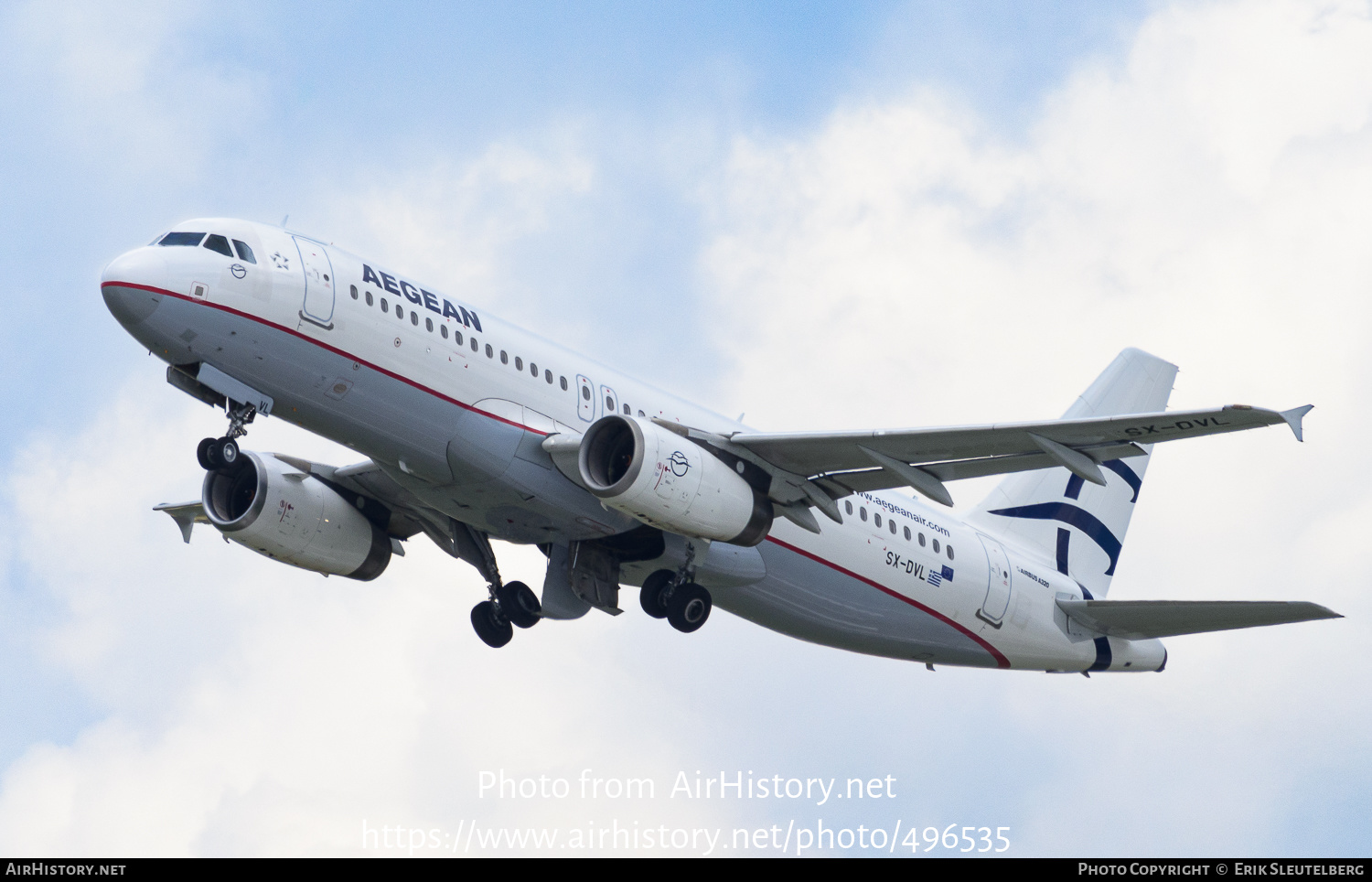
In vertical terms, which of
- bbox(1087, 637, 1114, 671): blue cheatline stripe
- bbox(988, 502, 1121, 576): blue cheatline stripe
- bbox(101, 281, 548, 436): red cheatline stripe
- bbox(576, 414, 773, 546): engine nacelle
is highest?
Answer: bbox(988, 502, 1121, 576): blue cheatline stripe

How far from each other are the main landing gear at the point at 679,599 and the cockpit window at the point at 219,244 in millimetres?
9101

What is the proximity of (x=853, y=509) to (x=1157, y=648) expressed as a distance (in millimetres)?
8729

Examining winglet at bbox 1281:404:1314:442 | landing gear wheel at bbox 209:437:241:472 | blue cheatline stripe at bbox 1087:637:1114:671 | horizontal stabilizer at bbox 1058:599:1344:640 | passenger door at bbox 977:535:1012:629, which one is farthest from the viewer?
blue cheatline stripe at bbox 1087:637:1114:671

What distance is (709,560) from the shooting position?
91.0 feet

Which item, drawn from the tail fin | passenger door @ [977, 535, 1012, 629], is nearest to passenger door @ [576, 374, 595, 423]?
passenger door @ [977, 535, 1012, 629]

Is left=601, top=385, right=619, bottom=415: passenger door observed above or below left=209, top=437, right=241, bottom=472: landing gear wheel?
above

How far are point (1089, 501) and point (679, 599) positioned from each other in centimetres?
1263

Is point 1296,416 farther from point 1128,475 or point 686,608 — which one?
point 1128,475

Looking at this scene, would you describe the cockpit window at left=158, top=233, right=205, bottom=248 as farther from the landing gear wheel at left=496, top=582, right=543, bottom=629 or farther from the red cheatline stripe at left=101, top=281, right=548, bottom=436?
the landing gear wheel at left=496, top=582, right=543, bottom=629

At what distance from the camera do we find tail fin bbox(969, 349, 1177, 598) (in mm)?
34312

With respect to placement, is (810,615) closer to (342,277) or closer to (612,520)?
(612,520)

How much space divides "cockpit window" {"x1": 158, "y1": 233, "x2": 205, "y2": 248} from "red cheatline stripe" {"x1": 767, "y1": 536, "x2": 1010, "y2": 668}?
36.1ft

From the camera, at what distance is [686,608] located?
27.1 meters

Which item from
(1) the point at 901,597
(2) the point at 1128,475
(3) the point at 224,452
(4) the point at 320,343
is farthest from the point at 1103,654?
(3) the point at 224,452
